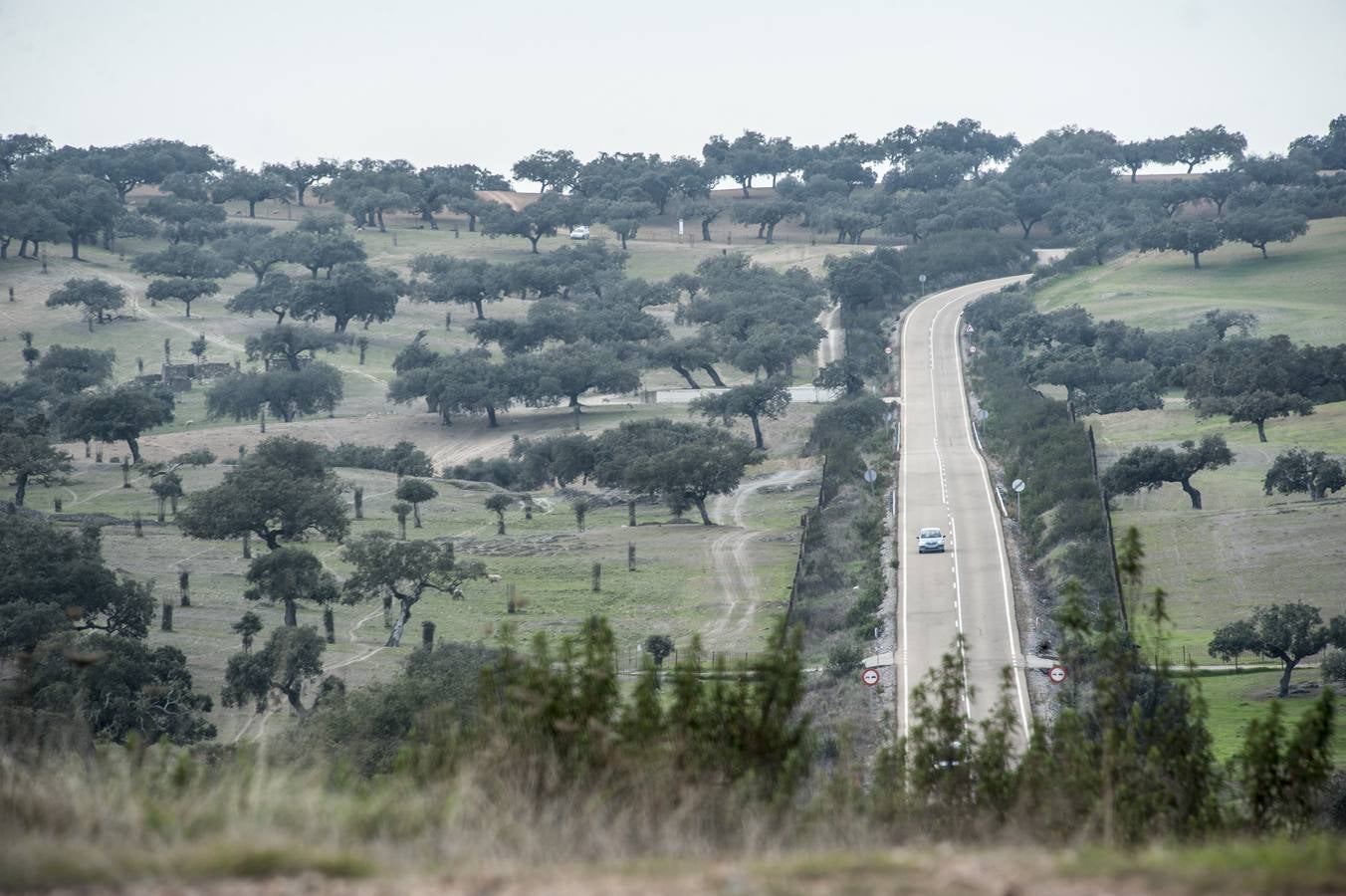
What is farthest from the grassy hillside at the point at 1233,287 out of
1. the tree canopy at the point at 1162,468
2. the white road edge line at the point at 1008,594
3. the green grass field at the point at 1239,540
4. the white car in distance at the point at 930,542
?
the white car in distance at the point at 930,542

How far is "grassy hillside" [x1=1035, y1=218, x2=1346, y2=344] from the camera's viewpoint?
383 feet

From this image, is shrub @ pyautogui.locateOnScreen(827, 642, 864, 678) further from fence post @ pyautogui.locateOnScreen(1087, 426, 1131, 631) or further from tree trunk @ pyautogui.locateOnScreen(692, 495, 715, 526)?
tree trunk @ pyautogui.locateOnScreen(692, 495, 715, 526)

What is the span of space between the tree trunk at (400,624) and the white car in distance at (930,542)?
775 inches

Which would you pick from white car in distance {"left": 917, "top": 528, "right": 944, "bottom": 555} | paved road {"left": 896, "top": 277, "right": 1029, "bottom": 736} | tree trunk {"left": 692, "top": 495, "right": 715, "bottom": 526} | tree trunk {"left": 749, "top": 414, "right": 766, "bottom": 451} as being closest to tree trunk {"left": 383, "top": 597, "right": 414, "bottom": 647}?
paved road {"left": 896, "top": 277, "right": 1029, "bottom": 736}

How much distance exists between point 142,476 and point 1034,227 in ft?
412

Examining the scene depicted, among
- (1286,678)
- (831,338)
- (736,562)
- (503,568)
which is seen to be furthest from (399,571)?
(831,338)

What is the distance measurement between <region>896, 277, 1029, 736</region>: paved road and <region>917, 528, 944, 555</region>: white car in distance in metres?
0.44

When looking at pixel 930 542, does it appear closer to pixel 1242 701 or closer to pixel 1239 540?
pixel 1239 540

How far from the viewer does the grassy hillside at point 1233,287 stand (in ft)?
383

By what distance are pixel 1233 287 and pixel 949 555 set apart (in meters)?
84.3

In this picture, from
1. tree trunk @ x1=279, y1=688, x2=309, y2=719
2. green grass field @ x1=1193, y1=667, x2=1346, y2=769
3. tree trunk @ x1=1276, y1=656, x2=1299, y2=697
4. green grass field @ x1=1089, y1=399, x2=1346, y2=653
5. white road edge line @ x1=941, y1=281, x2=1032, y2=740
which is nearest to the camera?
green grass field @ x1=1193, y1=667, x2=1346, y2=769

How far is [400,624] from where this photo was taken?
49719 millimetres

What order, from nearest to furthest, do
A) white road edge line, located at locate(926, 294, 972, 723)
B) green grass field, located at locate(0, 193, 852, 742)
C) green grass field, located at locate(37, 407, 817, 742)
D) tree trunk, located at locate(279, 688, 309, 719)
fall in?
white road edge line, located at locate(926, 294, 972, 723) → tree trunk, located at locate(279, 688, 309, 719) → green grass field, located at locate(37, 407, 817, 742) → green grass field, located at locate(0, 193, 852, 742)

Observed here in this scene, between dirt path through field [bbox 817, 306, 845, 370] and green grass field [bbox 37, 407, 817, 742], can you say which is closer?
green grass field [bbox 37, 407, 817, 742]
